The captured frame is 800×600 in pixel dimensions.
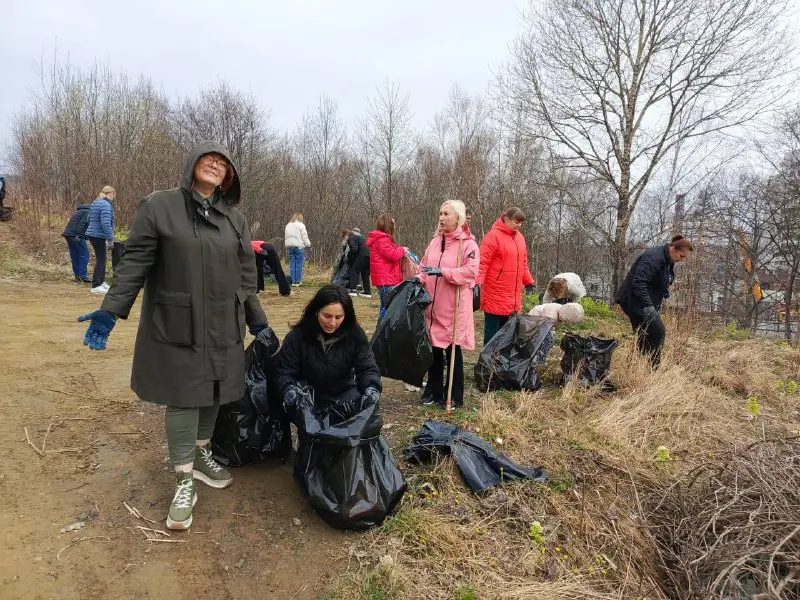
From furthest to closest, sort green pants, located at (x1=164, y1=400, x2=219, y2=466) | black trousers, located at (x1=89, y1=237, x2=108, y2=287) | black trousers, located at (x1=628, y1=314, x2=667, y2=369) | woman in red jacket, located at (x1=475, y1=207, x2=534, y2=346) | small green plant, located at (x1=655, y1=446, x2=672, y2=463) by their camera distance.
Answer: black trousers, located at (x1=89, y1=237, x2=108, y2=287), black trousers, located at (x1=628, y1=314, x2=667, y2=369), woman in red jacket, located at (x1=475, y1=207, x2=534, y2=346), small green plant, located at (x1=655, y1=446, x2=672, y2=463), green pants, located at (x1=164, y1=400, x2=219, y2=466)

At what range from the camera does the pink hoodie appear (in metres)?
3.70

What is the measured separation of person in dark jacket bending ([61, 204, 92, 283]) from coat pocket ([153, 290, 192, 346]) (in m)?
7.73

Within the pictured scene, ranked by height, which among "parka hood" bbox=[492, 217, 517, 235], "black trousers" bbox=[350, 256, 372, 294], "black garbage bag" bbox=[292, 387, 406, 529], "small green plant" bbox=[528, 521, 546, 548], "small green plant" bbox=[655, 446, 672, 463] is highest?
"parka hood" bbox=[492, 217, 517, 235]

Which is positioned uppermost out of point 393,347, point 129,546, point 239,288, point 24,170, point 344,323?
point 24,170

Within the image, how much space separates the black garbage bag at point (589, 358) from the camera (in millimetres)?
4566

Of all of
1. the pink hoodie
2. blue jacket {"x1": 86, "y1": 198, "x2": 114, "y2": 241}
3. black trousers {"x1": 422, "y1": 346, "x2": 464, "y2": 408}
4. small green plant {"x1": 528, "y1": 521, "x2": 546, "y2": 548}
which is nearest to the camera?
small green plant {"x1": 528, "y1": 521, "x2": 546, "y2": 548}

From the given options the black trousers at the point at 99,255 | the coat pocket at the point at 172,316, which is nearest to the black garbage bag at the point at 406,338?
the coat pocket at the point at 172,316

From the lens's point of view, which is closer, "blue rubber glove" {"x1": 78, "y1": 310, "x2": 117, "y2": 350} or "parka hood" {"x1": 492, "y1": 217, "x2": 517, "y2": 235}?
"blue rubber glove" {"x1": 78, "y1": 310, "x2": 117, "y2": 350}

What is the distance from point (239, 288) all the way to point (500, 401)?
8.10 ft

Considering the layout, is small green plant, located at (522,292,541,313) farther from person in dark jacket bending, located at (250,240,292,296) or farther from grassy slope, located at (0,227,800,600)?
person in dark jacket bending, located at (250,240,292,296)

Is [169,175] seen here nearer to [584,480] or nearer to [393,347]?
[393,347]

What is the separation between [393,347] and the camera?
11.8 ft

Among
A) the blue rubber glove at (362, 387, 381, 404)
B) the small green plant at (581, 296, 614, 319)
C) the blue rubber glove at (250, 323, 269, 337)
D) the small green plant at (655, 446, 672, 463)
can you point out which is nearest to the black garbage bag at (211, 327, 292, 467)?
the blue rubber glove at (250, 323, 269, 337)

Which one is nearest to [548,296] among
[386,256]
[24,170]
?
[386,256]
